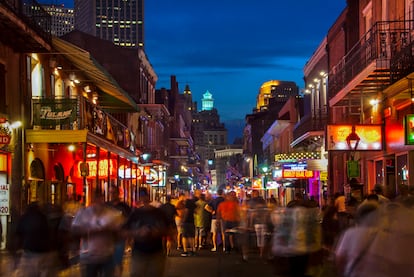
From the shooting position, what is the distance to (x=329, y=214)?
58.6 feet

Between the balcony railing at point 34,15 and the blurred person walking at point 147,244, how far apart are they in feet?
35.9

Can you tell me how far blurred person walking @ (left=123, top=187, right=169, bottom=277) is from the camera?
1108cm

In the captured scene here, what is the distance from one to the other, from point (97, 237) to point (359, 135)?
46.6 feet

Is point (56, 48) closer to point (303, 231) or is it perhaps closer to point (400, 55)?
point (400, 55)

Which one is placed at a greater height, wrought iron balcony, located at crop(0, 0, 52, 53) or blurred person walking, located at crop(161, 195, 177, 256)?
wrought iron balcony, located at crop(0, 0, 52, 53)

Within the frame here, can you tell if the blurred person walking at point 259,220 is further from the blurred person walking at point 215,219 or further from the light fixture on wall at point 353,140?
the light fixture on wall at point 353,140

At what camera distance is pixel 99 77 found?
30766 mm

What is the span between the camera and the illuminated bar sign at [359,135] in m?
23.4

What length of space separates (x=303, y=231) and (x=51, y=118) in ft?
50.0

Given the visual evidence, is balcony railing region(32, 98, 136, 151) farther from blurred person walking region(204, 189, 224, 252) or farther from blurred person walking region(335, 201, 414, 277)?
blurred person walking region(335, 201, 414, 277)

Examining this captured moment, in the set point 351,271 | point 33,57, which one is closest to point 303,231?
point 351,271

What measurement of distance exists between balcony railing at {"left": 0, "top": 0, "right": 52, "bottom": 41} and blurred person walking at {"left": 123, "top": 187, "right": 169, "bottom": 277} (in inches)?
431

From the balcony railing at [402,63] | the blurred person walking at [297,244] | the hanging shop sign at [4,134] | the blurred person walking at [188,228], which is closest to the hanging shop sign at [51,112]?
the hanging shop sign at [4,134]

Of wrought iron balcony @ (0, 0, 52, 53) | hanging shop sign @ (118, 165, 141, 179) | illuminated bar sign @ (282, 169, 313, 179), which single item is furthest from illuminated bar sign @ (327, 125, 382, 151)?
illuminated bar sign @ (282, 169, 313, 179)
